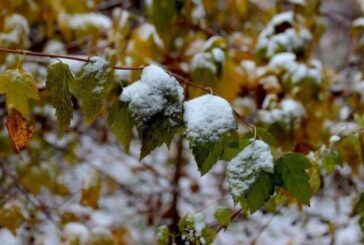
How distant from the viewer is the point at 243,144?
2.92 feet

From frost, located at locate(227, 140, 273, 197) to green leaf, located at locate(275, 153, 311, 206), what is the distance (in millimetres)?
34

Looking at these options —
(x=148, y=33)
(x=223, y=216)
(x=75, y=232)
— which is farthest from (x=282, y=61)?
(x=75, y=232)

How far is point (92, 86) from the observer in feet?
2.83

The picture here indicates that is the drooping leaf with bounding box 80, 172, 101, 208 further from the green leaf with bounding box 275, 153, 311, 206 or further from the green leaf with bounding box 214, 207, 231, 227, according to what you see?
the green leaf with bounding box 275, 153, 311, 206

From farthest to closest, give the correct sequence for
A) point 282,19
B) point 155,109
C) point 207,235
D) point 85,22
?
point 85,22, point 282,19, point 207,235, point 155,109

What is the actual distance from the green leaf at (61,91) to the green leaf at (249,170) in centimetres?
27

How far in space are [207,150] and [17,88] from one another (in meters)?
0.33

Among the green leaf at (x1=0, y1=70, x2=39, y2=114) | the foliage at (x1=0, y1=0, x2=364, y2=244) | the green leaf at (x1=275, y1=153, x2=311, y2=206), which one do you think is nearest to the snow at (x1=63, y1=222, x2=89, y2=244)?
the foliage at (x1=0, y1=0, x2=364, y2=244)

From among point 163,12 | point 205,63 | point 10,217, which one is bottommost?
point 10,217

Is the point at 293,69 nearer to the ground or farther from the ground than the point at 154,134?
farther from the ground

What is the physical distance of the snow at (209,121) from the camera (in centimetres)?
84

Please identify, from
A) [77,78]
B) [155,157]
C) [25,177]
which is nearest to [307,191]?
[77,78]

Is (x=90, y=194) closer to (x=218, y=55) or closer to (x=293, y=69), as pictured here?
(x=218, y=55)

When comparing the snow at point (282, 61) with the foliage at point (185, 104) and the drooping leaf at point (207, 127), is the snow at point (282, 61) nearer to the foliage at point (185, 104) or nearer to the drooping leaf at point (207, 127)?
the foliage at point (185, 104)
